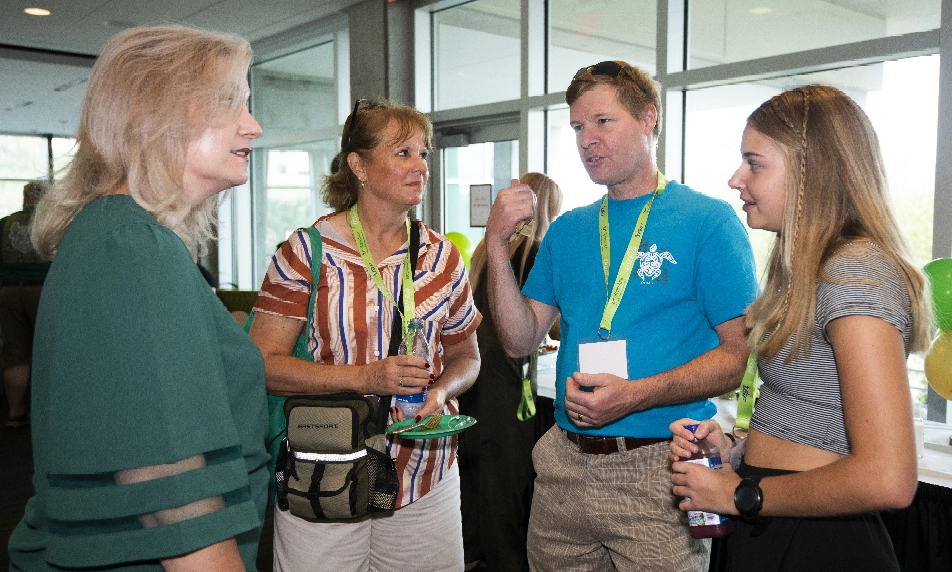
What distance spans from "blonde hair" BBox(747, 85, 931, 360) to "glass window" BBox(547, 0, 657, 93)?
329cm

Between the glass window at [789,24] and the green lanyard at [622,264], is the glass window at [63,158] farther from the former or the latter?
the glass window at [789,24]

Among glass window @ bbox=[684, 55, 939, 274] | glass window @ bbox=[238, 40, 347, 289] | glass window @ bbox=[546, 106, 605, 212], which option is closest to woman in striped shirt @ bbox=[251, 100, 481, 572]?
glass window @ bbox=[684, 55, 939, 274]

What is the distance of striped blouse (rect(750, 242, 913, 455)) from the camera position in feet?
3.64

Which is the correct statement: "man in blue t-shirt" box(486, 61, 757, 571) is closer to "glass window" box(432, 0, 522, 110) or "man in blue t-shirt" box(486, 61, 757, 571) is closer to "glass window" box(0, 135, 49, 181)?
"glass window" box(432, 0, 522, 110)

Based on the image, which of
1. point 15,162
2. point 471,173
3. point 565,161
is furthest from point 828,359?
point 15,162

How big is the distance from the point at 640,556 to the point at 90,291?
1.31 m

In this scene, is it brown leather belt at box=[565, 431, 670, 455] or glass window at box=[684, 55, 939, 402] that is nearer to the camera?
brown leather belt at box=[565, 431, 670, 455]

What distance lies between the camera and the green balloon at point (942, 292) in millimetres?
2283

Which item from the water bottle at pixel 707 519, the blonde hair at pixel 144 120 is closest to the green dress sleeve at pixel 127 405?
the blonde hair at pixel 144 120

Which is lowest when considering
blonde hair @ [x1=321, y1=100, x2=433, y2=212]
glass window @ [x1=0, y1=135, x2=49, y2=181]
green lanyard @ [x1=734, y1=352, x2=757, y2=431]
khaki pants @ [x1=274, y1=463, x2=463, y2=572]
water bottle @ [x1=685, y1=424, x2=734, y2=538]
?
khaki pants @ [x1=274, y1=463, x2=463, y2=572]

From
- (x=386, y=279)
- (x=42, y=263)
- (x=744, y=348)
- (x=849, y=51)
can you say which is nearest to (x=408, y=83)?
(x=42, y=263)

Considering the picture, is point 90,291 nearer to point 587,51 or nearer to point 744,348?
point 744,348

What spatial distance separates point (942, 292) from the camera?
2289mm

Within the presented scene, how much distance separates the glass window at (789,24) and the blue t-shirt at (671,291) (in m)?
2.22
